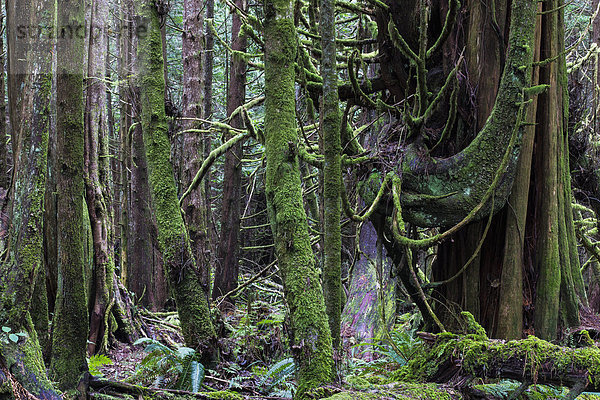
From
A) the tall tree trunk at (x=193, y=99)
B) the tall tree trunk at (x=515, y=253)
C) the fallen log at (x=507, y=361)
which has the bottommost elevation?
the fallen log at (x=507, y=361)

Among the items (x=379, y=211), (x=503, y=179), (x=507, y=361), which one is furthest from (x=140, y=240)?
(x=507, y=361)

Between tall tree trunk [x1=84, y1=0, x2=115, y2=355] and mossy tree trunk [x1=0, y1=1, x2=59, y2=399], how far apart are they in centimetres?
437

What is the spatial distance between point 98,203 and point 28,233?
4579 millimetres

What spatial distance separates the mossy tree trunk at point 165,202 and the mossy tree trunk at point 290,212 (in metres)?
1.81

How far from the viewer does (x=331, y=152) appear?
12.4 ft

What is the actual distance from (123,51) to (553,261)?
40.5ft

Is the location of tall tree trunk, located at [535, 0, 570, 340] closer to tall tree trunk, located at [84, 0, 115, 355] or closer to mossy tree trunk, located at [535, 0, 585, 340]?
mossy tree trunk, located at [535, 0, 585, 340]

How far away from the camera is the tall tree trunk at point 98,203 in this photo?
8.12 m

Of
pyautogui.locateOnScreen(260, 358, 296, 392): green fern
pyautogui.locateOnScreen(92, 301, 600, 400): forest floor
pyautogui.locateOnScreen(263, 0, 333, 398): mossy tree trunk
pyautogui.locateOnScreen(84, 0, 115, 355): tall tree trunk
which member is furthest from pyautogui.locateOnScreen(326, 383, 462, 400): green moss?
pyautogui.locateOnScreen(84, 0, 115, 355): tall tree trunk

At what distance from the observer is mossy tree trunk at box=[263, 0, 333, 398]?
3570 millimetres

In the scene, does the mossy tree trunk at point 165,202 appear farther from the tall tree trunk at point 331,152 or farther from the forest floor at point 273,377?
the tall tree trunk at point 331,152

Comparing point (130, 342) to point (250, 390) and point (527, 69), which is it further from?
point (527, 69)

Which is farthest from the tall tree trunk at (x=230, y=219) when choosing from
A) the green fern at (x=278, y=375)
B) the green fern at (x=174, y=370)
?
the green fern at (x=278, y=375)

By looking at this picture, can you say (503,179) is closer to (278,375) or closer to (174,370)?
(278,375)
